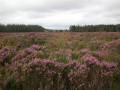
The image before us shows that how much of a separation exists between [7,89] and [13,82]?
0.62 feet

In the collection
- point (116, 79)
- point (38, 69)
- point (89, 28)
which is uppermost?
point (89, 28)

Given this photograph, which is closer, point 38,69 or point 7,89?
point 7,89

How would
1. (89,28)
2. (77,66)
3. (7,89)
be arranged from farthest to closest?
(89,28), (77,66), (7,89)

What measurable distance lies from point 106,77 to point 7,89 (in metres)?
2.48

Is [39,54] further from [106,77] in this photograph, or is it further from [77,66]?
[106,77]

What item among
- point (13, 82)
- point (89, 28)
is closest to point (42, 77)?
point (13, 82)

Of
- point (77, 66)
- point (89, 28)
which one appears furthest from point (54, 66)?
point (89, 28)

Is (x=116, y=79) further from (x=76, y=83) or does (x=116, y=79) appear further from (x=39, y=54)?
(x=39, y=54)

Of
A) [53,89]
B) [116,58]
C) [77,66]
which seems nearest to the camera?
[53,89]

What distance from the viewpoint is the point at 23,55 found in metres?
3.91

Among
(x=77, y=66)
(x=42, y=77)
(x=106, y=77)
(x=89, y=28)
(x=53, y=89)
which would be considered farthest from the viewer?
(x=89, y=28)

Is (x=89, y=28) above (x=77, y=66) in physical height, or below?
above

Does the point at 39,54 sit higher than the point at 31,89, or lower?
higher

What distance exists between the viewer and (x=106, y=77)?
2.67 m
